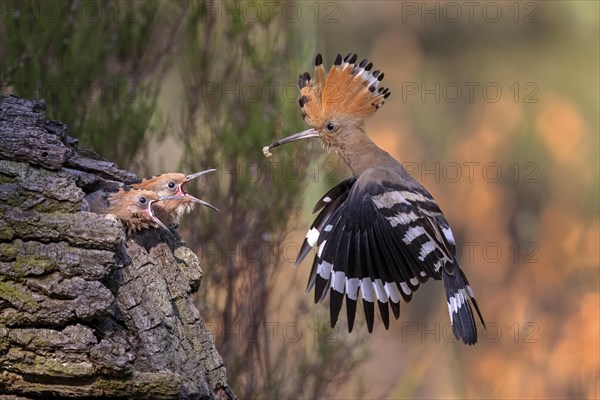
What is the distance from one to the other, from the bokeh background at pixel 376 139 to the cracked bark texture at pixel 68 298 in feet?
5.09

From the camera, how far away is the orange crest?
3.57 m

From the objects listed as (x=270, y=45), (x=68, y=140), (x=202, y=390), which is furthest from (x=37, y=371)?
(x=270, y=45)

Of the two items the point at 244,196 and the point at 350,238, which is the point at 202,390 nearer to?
the point at 350,238

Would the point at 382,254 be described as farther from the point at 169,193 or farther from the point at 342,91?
the point at 169,193

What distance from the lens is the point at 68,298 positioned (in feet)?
8.06

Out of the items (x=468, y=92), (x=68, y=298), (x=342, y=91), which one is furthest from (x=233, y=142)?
(x=468, y=92)

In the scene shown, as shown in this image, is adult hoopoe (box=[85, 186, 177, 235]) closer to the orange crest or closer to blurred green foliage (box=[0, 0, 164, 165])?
the orange crest

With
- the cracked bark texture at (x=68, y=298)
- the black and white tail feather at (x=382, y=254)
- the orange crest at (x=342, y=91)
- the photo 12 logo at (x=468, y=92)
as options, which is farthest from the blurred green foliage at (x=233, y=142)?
the photo 12 logo at (x=468, y=92)

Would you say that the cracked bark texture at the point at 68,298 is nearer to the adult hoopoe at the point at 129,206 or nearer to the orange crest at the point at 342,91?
the adult hoopoe at the point at 129,206

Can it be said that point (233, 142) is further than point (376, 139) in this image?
No

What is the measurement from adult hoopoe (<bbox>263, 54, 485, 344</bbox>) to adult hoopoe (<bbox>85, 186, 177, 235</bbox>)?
65cm

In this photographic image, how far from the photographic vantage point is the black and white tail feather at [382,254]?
326cm

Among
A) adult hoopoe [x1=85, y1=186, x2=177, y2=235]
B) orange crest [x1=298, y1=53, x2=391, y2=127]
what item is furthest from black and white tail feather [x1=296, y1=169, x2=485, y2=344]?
adult hoopoe [x1=85, y1=186, x2=177, y2=235]

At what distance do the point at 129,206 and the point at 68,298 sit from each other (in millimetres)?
407
